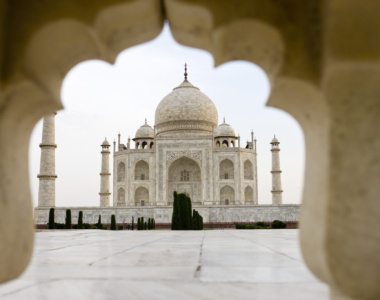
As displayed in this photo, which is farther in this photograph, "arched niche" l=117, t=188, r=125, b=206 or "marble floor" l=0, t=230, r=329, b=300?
"arched niche" l=117, t=188, r=125, b=206

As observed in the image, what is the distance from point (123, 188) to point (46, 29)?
1940cm

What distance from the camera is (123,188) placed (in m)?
20.0

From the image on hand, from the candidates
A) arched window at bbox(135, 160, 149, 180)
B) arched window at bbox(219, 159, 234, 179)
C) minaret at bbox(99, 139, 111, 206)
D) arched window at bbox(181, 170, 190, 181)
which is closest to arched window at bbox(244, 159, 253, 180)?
arched window at bbox(219, 159, 234, 179)

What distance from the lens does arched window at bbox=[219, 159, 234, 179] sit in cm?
1955

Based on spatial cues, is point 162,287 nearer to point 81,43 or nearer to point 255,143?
point 81,43

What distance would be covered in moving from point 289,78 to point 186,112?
20.7 m

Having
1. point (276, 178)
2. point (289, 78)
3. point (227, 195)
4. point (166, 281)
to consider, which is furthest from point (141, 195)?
point (289, 78)

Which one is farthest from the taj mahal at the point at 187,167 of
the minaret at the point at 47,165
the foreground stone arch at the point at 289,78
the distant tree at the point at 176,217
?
the foreground stone arch at the point at 289,78

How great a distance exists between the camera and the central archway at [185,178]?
19.7m

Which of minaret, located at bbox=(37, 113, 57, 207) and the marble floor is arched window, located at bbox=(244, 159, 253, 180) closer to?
minaret, located at bbox=(37, 113, 57, 207)

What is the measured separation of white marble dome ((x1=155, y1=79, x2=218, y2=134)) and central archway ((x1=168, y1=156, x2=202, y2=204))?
2154 millimetres

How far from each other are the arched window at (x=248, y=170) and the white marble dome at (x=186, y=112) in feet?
9.74

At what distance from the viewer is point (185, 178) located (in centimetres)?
1995

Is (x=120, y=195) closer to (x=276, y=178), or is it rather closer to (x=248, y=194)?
(x=248, y=194)
